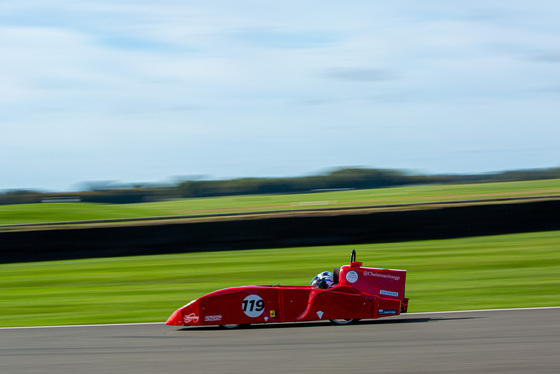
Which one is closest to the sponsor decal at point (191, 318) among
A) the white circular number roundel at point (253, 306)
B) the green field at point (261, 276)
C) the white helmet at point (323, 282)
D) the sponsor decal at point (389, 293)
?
the white circular number roundel at point (253, 306)

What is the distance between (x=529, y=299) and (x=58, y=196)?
36598mm

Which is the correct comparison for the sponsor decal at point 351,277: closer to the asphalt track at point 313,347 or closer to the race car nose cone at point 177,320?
the asphalt track at point 313,347

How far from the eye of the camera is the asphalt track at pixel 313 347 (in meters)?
4.65

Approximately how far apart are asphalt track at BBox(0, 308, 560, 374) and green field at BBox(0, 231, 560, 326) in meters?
1.06

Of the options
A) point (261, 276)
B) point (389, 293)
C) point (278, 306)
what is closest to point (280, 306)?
point (278, 306)

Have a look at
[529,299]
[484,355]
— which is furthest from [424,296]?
[484,355]

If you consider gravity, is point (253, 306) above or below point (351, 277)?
below

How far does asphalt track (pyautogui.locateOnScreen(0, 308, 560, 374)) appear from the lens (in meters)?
4.65

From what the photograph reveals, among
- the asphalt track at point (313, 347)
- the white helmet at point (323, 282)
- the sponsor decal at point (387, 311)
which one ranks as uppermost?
the white helmet at point (323, 282)

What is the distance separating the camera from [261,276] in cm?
1134

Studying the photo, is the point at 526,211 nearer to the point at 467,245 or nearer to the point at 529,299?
the point at 467,245

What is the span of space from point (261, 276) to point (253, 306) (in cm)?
523

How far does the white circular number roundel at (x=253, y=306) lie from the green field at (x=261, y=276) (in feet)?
5.44

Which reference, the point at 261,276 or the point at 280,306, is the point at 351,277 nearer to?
the point at 280,306
